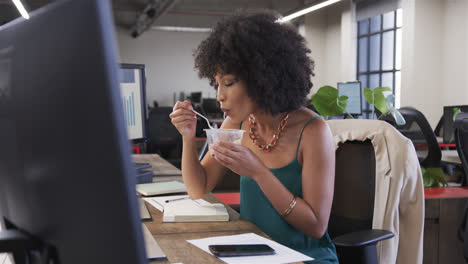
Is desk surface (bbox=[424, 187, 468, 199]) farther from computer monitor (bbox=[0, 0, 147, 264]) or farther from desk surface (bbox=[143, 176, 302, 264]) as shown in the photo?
computer monitor (bbox=[0, 0, 147, 264])

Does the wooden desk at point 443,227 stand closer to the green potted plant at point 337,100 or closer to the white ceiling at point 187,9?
the green potted plant at point 337,100

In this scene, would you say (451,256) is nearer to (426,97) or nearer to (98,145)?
(98,145)

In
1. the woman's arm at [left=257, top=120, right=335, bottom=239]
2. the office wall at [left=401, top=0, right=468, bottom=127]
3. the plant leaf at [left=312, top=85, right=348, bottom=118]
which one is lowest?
the woman's arm at [left=257, top=120, right=335, bottom=239]

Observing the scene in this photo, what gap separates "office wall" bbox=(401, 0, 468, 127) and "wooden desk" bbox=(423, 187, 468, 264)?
542 cm

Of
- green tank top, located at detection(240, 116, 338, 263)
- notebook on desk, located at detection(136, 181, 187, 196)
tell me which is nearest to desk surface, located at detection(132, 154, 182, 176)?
notebook on desk, located at detection(136, 181, 187, 196)

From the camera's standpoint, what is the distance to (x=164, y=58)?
14.7m

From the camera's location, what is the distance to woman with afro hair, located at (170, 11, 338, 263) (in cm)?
124

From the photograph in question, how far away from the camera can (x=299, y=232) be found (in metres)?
1.33

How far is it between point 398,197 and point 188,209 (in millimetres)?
667

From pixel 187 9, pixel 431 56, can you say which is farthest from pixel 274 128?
pixel 187 9

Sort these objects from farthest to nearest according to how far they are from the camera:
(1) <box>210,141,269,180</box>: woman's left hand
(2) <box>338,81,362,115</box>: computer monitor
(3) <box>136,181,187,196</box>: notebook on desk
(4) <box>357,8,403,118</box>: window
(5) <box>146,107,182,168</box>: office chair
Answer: (4) <box>357,8,403,118</box>: window
(2) <box>338,81,362,115</box>: computer monitor
(5) <box>146,107,182,168</box>: office chair
(3) <box>136,181,187,196</box>: notebook on desk
(1) <box>210,141,269,180</box>: woman's left hand

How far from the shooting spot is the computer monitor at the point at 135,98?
2.11m

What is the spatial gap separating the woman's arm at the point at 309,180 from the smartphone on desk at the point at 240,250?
23 centimetres

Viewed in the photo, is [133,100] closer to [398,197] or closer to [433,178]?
[398,197]
